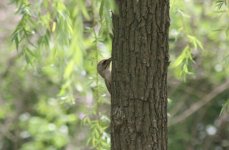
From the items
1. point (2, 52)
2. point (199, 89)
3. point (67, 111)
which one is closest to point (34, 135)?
point (67, 111)

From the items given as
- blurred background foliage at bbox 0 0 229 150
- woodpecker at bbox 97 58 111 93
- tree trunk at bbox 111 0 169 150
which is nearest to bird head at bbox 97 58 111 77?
woodpecker at bbox 97 58 111 93

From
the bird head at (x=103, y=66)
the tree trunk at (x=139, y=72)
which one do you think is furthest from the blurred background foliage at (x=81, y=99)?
the tree trunk at (x=139, y=72)

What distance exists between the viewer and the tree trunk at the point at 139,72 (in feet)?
5.60

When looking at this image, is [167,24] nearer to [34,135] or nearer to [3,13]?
[3,13]

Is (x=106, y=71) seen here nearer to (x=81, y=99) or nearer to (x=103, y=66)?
(x=103, y=66)

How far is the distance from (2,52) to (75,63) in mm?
3790

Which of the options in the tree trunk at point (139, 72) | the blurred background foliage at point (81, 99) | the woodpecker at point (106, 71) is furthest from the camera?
the blurred background foliage at point (81, 99)

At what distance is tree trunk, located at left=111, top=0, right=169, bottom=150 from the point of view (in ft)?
5.60

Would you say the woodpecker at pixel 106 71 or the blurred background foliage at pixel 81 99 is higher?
the woodpecker at pixel 106 71

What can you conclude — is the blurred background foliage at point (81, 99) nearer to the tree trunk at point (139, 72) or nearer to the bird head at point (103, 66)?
the bird head at point (103, 66)

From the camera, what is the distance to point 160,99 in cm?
174

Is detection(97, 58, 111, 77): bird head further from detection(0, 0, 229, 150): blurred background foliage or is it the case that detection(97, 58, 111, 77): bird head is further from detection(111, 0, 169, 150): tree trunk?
detection(0, 0, 229, 150): blurred background foliage

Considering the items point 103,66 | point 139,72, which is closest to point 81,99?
point 103,66

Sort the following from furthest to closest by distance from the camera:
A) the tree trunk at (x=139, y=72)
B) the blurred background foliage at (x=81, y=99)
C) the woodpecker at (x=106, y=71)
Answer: the blurred background foliage at (x=81, y=99) < the woodpecker at (x=106, y=71) < the tree trunk at (x=139, y=72)
